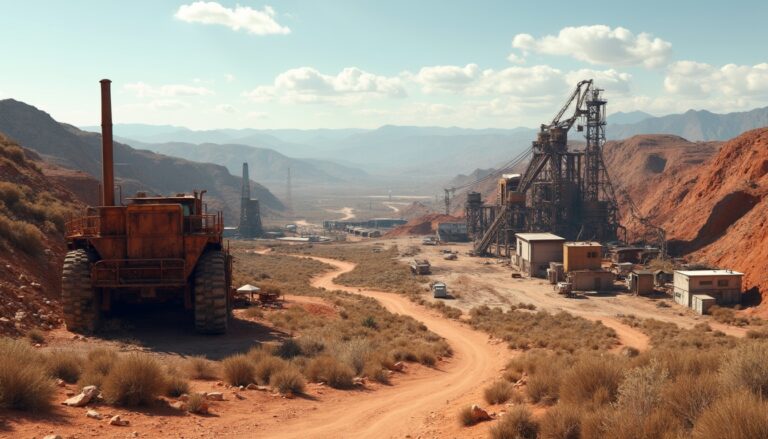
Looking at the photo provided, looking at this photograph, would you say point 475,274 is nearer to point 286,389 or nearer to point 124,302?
point 124,302

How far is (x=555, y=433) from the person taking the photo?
29.0 ft

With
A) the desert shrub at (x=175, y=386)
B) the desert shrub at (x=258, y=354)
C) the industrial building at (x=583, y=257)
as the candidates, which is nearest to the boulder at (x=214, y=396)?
the desert shrub at (x=175, y=386)

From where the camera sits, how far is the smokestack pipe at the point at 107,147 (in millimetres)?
23141

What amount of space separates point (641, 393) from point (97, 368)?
10544 millimetres

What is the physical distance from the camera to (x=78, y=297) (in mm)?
19078

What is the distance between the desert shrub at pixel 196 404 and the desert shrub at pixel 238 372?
2.38 m

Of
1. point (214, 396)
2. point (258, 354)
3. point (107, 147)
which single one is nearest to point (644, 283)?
point (258, 354)

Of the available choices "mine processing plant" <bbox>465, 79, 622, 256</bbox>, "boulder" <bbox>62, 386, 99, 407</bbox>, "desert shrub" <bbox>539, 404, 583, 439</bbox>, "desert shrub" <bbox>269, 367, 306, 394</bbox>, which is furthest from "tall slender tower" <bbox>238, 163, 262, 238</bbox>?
"desert shrub" <bbox>539, 404, 583, 439</bbox>

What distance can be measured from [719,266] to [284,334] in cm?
4311

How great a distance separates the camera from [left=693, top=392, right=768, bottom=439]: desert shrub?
264 inches

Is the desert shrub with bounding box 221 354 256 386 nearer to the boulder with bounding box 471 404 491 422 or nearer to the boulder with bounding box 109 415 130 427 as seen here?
the boulder with bounding box 109 415 130 427

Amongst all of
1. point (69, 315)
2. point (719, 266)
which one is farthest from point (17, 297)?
point (719, 266)

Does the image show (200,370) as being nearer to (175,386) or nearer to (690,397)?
(175,386)

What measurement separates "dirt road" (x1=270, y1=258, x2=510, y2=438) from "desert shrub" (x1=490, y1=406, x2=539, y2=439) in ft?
3.31
